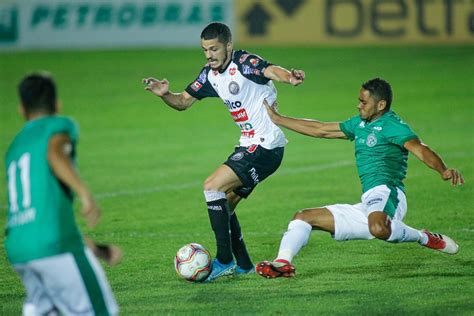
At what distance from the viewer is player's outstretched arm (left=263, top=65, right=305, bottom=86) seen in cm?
877

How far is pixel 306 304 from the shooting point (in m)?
8.31

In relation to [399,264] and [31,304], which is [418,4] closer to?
[399,264]

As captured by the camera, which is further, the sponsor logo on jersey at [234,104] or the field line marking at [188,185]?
the field line marking at [188,185]

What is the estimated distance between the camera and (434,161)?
28.8 ft

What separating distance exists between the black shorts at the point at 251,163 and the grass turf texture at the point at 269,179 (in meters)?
0.87

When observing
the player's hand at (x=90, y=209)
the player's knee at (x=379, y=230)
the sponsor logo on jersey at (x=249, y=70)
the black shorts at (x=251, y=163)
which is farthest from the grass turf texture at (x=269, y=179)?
the player's hand at (x=90, y=209)

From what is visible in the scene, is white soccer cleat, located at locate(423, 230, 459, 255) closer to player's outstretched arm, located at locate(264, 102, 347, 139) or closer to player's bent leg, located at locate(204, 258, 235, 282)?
player's outstretched arm, located at locate(264, 102, 347, 139)

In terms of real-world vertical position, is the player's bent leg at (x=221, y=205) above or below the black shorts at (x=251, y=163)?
below

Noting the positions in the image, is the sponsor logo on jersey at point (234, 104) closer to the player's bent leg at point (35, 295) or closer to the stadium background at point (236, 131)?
the stadium background at point (236, 131)

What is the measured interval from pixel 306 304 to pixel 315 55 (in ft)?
79.6

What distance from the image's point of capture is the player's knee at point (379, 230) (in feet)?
28.8

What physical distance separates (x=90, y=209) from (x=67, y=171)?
Result: 0.25m

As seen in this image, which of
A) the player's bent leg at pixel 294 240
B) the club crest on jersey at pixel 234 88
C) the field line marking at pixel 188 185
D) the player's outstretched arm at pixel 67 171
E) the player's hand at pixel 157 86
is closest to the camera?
the player's outstretched arm at pixel 67 171

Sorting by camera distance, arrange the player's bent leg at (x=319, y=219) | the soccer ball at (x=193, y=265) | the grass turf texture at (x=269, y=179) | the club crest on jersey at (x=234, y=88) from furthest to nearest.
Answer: the club crest on jersey at (x=234, y=88) → the soccer ball at (x=193, y=265) → the player's bent leg at (x=319, y=219) → the grass turf texture at (x=269, y=179)
